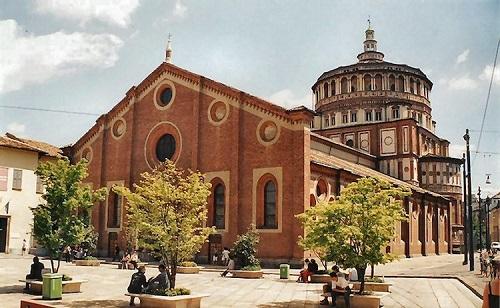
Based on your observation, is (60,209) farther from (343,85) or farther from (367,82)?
(367,82)

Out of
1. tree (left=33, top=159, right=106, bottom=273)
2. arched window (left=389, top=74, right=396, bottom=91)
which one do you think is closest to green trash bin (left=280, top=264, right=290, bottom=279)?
tree (left=33, top=159, right=106, bottom=273)

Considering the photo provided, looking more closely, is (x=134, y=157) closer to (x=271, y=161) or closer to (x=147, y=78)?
(x=147, y=78)

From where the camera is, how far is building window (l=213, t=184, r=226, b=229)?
33688mm

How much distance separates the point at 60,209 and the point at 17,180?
25.7 metres

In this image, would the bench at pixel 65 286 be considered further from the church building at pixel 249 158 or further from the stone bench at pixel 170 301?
the church building at pixel 249 158

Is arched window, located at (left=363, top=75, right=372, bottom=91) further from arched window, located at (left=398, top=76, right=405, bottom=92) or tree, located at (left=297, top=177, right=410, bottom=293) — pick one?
tree, located at (left=297, top=177, right=410, bottom=293)

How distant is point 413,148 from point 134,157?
107ft

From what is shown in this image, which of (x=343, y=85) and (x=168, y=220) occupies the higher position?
(x=343, y=85)

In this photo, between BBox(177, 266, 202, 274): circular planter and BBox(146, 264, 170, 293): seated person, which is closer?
BBox(146, 264, 170, 293): seated person

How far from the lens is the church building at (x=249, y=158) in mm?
30625

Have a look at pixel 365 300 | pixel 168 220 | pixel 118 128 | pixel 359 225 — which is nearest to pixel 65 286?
pixel 168 220

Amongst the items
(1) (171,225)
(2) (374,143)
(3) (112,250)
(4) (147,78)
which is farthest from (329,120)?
(1) (171,225)

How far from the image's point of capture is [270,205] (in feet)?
103

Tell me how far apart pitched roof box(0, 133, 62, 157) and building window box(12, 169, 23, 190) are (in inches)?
80.2
